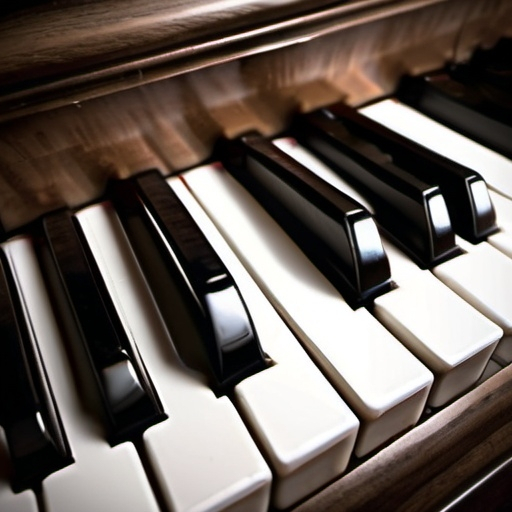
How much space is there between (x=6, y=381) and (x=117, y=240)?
0.21 meters

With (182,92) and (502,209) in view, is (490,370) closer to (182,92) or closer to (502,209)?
(502,209)

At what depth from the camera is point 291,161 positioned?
2.02 feet

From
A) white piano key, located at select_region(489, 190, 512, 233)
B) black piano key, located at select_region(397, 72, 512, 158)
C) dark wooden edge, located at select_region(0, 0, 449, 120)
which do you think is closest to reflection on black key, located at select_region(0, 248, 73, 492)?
dark wooden edge, located at select_region(0, 0, 449, 120)

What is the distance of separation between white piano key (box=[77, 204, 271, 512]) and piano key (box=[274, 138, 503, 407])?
18 cm

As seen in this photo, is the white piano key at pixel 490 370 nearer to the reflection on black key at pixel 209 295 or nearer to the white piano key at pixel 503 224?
the white piano key at pixel 503 224

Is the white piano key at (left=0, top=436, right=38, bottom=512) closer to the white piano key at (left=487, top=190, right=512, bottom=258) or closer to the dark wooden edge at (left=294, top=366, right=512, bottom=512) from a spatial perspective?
the dark wooden edge at (left=294, top=366, right=512, bottom=512)

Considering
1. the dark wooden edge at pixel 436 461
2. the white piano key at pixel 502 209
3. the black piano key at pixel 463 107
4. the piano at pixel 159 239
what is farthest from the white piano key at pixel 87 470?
the black piano key at pixel 463 107

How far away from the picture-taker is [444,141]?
0.74 meters

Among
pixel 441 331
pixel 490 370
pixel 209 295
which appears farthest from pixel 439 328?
pixel 209 295

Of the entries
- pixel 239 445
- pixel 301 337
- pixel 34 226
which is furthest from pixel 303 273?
pixel 34 226

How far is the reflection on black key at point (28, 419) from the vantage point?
0.37 m

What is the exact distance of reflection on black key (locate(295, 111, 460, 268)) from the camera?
552mm

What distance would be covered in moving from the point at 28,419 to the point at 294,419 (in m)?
0.20

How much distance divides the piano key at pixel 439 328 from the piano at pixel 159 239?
2cm
